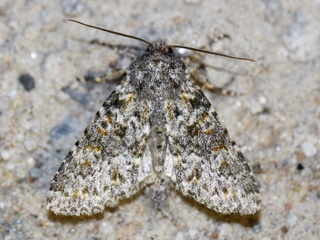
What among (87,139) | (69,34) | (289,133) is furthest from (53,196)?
(289,133)

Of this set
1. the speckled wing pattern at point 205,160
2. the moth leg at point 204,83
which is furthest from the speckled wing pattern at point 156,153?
the moth leg at point 204,83

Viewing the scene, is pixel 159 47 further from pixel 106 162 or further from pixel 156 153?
pixel 106 162

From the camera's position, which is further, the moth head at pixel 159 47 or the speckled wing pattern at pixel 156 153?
the moth head at pixel 159 47

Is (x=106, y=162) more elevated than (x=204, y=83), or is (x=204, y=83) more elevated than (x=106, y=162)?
(x=204, y=83)

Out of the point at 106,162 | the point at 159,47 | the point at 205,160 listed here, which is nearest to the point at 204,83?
the point at 159,47

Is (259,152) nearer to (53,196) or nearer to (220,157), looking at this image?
(220,157)

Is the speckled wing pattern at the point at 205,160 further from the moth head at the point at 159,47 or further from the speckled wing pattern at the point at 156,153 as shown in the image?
the moth head at the point at 159,47
